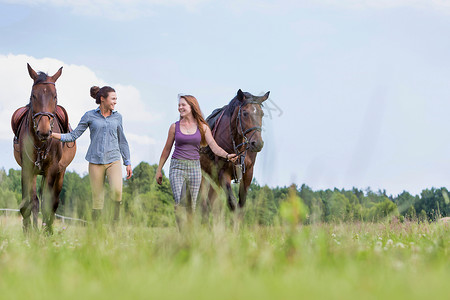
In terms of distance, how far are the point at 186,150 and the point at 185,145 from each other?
0.08m

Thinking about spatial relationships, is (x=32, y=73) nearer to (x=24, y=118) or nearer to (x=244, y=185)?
(x=24, y=118)

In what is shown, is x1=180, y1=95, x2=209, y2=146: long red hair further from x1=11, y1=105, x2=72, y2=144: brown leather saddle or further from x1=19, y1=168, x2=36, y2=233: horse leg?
x1=19, y1=168, x2=36, y2=233: horse leg

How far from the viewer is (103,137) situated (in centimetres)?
880

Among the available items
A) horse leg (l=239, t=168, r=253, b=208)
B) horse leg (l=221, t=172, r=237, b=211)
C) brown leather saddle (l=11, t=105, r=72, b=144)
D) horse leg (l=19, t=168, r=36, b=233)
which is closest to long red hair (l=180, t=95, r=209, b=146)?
horse leg (l=221, t=172, r=237, b=211)

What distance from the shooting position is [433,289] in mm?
3389

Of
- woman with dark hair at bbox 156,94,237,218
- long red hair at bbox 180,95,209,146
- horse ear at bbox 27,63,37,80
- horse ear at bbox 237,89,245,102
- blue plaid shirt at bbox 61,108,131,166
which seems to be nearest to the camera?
woman with dark hair at bbox 156,94,237,218

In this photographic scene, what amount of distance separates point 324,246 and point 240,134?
5.29 metres

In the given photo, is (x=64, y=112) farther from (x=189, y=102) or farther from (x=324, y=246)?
(x=324, y=246)

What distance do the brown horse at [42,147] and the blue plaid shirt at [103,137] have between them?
0.64 meters

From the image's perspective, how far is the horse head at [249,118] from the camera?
30.1 feet

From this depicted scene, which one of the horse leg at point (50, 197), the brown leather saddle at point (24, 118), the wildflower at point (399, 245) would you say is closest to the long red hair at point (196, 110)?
the horse leg at point (50, 197)

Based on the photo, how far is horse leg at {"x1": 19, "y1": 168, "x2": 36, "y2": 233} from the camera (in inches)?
398

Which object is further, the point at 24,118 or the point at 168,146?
the point at 24,118

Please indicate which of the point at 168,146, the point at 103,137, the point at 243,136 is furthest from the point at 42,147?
the point at 243,136
